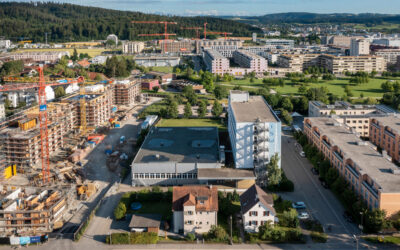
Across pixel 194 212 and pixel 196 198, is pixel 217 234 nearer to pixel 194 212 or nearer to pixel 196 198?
pixel 194 212

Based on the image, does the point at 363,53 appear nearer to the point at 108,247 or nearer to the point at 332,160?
the point at 332,160

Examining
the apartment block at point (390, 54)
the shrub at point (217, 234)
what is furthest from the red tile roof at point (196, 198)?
the apartment block at point (390, 54)

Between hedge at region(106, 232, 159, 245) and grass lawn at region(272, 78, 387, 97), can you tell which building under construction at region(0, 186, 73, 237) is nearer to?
hedge at region(106, 232, 159, 245)

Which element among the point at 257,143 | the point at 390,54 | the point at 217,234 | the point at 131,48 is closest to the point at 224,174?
the point at 257,143

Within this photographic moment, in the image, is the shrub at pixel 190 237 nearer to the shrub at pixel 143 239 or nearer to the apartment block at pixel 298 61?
the shrub at pixel 143 239

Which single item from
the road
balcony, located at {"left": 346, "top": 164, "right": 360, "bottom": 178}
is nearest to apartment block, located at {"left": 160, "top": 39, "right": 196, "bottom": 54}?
the road
